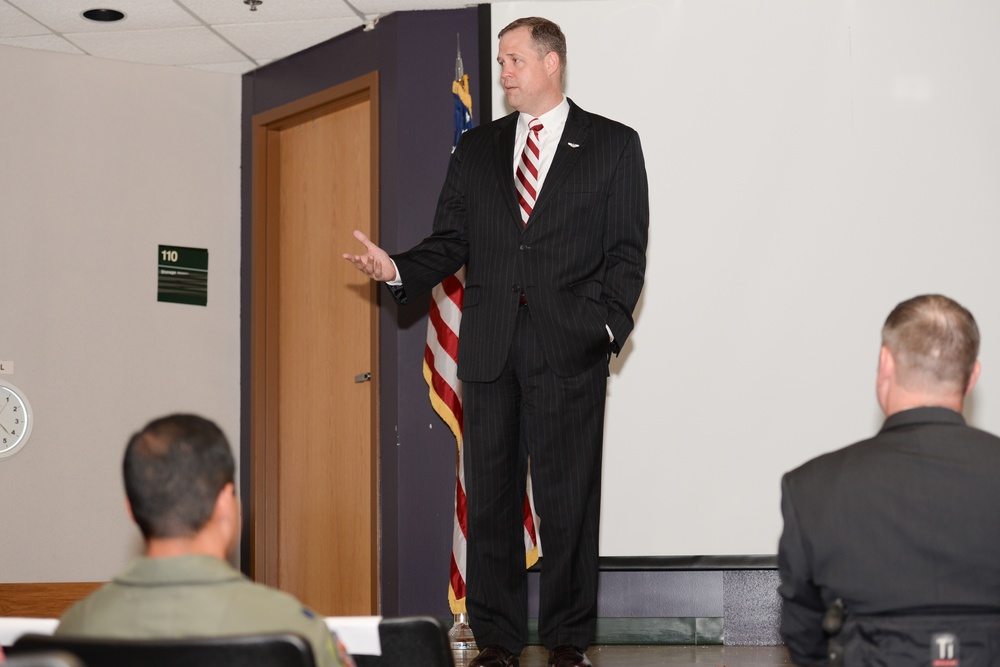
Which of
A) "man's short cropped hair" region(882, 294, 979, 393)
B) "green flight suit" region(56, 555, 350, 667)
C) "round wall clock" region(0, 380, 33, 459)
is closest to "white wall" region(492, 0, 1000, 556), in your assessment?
"man's short cropped hair" region(882, 294, 979, 393)

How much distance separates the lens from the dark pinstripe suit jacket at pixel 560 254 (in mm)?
3404

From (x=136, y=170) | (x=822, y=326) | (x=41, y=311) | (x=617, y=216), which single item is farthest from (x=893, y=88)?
(x=41, y=311)

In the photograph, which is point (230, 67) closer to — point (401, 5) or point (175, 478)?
point (401, 5)

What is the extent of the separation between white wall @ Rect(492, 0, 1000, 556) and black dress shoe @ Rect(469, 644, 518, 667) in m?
1.30

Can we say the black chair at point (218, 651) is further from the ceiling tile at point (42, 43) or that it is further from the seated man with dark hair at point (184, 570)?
the ceiling tile at point (42, 43)

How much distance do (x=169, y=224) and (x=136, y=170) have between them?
1.04ft

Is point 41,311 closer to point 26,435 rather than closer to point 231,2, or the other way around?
point 26,435

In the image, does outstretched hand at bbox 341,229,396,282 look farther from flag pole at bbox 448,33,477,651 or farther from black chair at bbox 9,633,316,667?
black chair at bbox 9,633,316,667

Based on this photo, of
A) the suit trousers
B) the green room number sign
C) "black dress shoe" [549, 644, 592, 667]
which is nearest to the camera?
"black dress shoe" [549, 644, 592, 667]

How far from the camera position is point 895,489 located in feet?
5.73

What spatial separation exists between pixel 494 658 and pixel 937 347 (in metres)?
1.85

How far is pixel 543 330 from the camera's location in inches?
133

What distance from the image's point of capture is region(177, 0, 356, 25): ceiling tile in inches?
197

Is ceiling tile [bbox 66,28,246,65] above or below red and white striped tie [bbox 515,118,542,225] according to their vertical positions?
above
